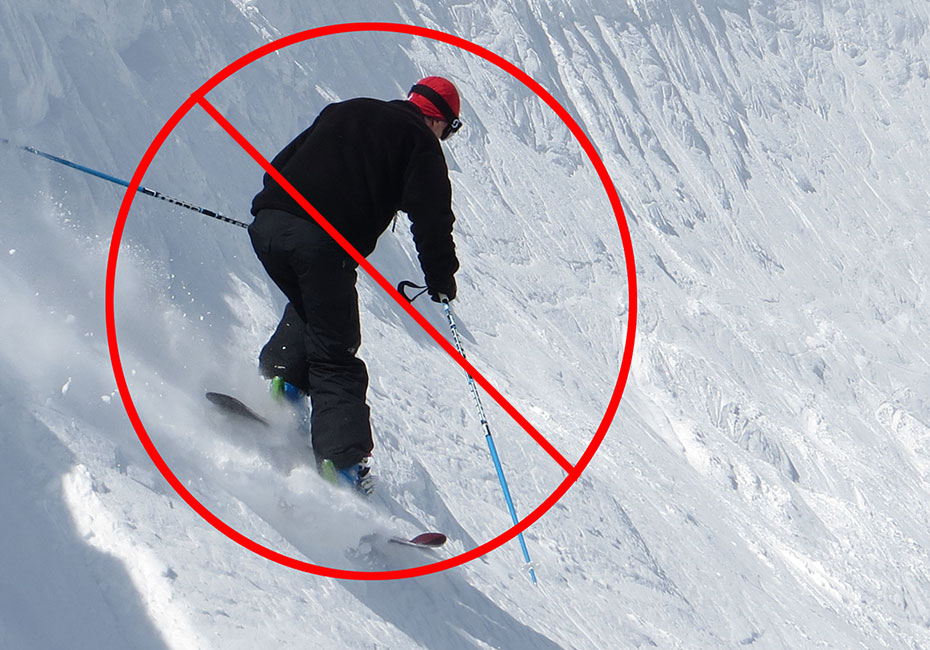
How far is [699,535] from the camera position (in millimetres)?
10625

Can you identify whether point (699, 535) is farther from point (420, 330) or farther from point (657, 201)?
point (657, 201)

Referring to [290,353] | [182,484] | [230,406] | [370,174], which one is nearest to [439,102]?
[370,174]

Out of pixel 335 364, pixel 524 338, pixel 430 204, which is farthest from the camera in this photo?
pixel 524 338

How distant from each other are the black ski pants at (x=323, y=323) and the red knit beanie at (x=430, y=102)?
32.6 inches

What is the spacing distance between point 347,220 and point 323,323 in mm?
527

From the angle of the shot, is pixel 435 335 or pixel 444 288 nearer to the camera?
pixel 444 288

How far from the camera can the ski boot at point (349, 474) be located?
184 inches

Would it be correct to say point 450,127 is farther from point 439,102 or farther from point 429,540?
point 429,540

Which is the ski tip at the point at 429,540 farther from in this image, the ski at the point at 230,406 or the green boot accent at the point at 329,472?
the ski at the point at 230,406

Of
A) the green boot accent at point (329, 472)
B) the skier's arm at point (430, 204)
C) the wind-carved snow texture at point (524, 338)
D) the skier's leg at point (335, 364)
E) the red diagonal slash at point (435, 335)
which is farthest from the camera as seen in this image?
the red diagonal slash at point (435, 335)

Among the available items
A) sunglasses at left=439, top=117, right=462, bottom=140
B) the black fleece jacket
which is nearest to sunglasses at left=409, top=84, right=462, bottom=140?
sunglasses at left=439, top=117, right=462, bottom=140

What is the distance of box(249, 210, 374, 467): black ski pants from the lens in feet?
14.1

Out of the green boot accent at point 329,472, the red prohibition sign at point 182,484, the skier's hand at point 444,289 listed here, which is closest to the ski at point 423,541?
the red prohibition sign at point 182,484

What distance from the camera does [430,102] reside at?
14.9 ft
